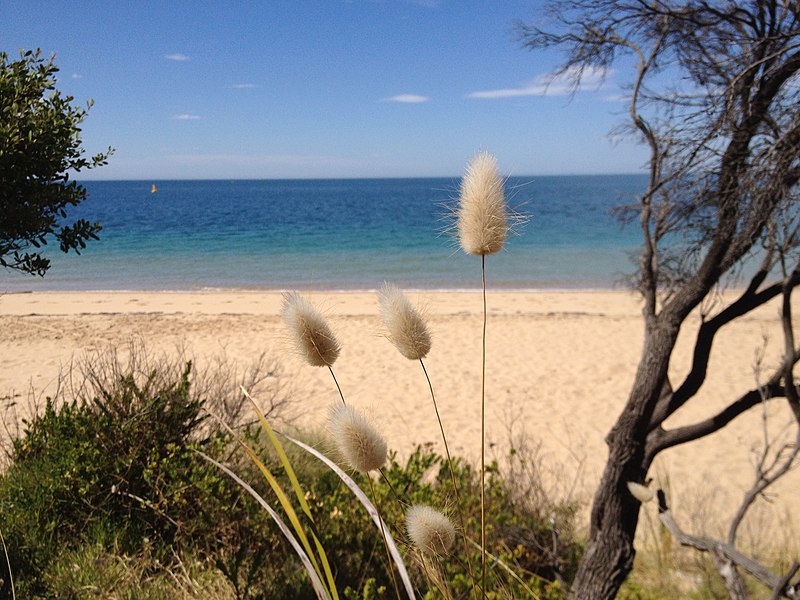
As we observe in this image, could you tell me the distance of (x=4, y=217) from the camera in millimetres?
2906

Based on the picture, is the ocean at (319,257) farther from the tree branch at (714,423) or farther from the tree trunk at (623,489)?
the tree branch at (714,423)

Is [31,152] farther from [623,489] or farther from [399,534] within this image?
[623,489]

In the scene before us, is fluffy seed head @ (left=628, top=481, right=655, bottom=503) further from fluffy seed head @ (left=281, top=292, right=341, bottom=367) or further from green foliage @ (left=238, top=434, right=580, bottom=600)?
fluffy seed head @ (left=281, top=292, right=341, bottom=367)

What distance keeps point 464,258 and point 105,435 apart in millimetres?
25089

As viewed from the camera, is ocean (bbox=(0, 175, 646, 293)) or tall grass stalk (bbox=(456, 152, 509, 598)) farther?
ocean (bbox=(0, 175, 646, 293))

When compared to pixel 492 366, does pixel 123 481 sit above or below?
above

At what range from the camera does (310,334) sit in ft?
4.49

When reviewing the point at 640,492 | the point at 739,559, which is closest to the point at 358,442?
the point at 739,559

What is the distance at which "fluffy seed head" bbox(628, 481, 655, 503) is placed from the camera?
401 centimetres

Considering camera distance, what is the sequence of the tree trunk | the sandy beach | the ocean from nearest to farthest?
the tree trunk
the sandy beach
the ocean

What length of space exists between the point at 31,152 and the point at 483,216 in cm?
250

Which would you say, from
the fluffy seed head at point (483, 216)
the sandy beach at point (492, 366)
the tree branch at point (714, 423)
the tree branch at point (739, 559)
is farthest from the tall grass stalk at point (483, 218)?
the sandy beach at point (492, 366)

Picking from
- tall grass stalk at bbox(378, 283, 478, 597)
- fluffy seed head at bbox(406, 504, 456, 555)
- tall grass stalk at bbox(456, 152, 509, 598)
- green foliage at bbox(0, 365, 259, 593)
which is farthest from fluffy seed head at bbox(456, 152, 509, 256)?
green foliage at bbox(0, 365, 259, 593)

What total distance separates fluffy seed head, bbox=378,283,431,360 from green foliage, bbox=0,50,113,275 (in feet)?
7.59
